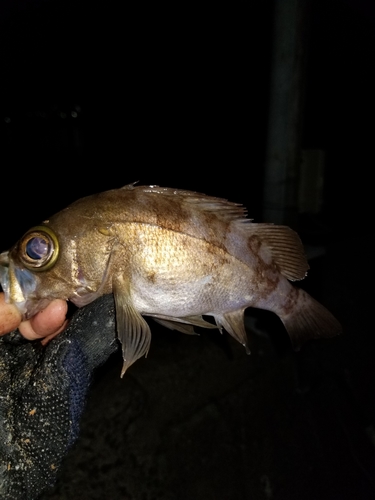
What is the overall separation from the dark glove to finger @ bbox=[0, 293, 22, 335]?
10.8 inches

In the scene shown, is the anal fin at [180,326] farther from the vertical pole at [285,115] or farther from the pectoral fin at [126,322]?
the vertical pole at [285,115]

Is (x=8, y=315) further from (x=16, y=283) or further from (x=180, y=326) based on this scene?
(x=180, y=326)

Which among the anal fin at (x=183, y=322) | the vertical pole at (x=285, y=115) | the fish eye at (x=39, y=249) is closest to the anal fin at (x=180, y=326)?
the anal fin at (x=183, y=322)

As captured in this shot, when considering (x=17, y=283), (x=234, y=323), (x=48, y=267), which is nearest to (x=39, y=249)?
(x=48, y=267)

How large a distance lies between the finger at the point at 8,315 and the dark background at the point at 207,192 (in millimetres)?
1973

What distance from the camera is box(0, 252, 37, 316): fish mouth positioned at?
2.32 meters

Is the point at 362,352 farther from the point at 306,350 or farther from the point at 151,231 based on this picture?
the point at 151,231

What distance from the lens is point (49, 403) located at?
2.38 m

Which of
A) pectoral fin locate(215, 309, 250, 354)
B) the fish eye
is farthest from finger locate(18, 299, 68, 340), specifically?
pectoral fin locate(215, 309, 250, 354)

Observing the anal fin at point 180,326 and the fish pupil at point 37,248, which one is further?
the anal fin at point 180,326

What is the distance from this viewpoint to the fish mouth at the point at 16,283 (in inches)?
91.2

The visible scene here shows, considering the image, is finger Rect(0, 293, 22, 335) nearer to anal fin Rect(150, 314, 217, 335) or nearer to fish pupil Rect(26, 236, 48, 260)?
fish pupil Rect(26, 236, 48, 260)

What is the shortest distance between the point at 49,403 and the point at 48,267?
33.7 inches

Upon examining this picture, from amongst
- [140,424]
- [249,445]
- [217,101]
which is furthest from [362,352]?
[217,101]
